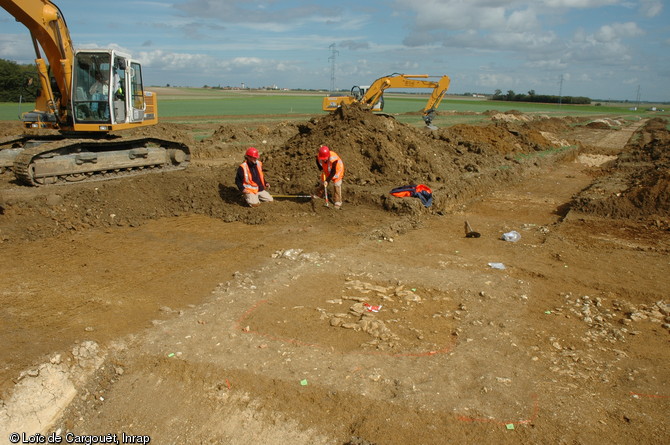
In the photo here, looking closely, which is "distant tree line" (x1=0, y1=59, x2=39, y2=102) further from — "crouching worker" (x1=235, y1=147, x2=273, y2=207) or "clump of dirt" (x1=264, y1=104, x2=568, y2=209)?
"crouching worker" (x1=235, y1=147, x2=273, y2=207)

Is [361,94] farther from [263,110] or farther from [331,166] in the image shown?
[263,110]

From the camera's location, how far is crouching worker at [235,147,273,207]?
10.4 meters

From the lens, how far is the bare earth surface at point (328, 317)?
4133 mm

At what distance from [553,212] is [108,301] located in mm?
10774

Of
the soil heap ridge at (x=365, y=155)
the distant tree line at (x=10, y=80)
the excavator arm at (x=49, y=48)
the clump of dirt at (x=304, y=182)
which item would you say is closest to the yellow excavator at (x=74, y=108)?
the excavator arm at (x=49, y=48)

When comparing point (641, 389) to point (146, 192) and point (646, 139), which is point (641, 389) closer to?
point (146, 192)

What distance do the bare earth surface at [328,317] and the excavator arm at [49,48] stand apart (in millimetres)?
2269

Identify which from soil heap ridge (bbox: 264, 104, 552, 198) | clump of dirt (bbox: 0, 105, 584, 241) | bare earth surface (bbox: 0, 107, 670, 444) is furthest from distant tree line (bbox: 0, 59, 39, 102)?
soil heap ridge (bbox: 264, 104, 552, 198)

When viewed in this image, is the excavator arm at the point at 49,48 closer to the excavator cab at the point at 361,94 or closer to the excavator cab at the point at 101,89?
the excavator cab at the point at 101,89

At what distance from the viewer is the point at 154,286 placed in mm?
6645

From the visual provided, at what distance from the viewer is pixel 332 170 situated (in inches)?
414

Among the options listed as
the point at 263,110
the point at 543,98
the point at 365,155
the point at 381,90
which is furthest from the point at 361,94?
the point at 543,98

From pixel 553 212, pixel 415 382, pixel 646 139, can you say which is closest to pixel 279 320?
pixel 415 382

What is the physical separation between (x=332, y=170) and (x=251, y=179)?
73.2 inches
